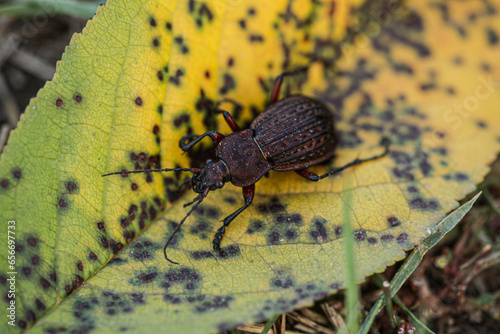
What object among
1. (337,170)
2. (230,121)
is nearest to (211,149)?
(230,121)

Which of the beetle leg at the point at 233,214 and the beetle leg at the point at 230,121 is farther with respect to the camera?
the beetle leg at the point at 230,121

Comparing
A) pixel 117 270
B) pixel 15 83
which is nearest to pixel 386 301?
pixel 117 270

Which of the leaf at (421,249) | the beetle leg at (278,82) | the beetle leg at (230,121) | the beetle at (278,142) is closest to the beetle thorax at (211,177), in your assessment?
the beetle at (278,142)

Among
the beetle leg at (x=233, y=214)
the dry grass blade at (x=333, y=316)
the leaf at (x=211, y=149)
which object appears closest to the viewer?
the leaf at (x=211, y=149)

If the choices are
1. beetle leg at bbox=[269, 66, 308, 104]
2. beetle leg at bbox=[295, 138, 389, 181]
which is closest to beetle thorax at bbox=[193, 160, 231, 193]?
beetle leg at bbox=[295, 138, 389, 181]

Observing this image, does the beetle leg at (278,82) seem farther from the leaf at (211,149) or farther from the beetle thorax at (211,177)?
the beetle thorax at (211,177)

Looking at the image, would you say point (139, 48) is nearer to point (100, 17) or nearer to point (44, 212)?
point (100, 17)
